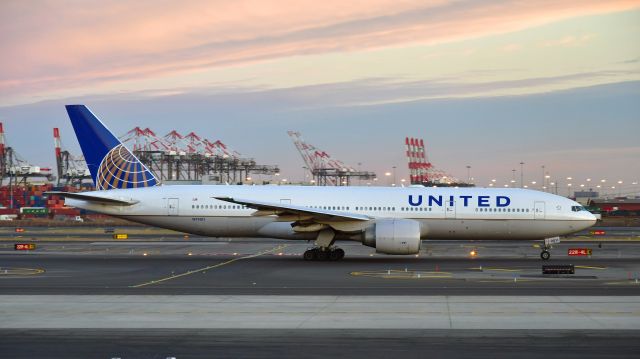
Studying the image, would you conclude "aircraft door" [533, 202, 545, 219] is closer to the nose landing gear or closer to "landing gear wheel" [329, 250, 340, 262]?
the nose landing gear

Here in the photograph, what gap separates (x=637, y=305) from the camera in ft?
69.2

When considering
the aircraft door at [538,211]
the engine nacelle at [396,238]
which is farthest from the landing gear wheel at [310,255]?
the aircraft door at [538,211]

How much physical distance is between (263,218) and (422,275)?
1107cm

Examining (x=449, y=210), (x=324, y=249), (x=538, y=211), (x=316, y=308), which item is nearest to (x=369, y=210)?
(x=324, y=249)

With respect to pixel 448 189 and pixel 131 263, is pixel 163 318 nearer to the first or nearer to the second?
pixel 131 263

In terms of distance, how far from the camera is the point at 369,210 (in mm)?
38875

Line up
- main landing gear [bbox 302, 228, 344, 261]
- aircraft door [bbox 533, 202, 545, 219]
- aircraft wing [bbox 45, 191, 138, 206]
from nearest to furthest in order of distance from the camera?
1. main landing gear [bbox 302, 228, 344, 261]
2. aircraft wing [bbox 45, 191, 138, 206]
3. aircraft door [bbox 533, 202, 545, 219]

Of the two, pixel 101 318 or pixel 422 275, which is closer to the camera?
pixel 101 318

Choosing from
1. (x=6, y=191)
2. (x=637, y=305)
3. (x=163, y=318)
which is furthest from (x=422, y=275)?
(x=6, y=191)

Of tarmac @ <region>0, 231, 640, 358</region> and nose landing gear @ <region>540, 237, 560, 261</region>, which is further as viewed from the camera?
nose landing gear @ <region>540, 237, 560, 261</region>

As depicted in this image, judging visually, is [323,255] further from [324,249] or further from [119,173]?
[119,173]

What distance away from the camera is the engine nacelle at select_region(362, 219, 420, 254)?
35531 millimetres

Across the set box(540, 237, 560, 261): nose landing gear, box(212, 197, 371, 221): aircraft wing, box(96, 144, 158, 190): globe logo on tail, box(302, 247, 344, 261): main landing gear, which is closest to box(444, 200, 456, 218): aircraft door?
box(212, 197, 371, 221): aircraft wing

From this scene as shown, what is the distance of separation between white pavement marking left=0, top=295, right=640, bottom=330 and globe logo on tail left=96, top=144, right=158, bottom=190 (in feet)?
60.3
